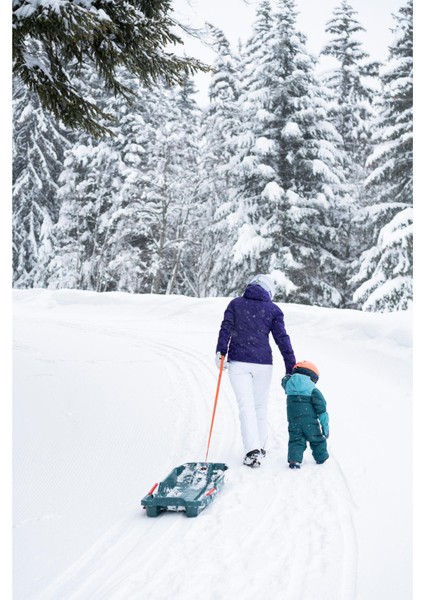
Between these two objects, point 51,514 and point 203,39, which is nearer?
point 51,514

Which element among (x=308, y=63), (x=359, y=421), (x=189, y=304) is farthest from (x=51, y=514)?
(x=308, y=63)

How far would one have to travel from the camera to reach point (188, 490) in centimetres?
419

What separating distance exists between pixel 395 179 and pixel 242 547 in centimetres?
1700

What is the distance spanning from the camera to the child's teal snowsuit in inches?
198

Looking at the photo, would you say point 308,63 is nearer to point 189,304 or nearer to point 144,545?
point 189,304

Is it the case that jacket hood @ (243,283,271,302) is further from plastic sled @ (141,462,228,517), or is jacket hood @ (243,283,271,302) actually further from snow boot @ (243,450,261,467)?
plastic sled @ (141,462,228,517)

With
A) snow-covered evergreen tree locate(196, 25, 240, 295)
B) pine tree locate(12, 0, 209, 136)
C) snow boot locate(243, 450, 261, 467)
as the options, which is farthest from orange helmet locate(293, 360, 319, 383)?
snow-covered evergreen tree locate(196, 25, 240, 295)

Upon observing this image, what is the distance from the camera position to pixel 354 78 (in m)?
22.6

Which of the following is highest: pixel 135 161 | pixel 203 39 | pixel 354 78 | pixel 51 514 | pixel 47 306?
pixel 354 78

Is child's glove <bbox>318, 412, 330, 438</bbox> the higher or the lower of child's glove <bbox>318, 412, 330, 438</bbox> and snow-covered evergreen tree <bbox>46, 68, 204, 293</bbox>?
the lower

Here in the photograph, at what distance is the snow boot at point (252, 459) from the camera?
5035 millimetres

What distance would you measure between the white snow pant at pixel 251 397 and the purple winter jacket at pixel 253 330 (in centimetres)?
9

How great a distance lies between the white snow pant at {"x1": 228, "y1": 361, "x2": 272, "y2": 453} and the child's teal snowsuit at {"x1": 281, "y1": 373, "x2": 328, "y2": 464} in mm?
338
